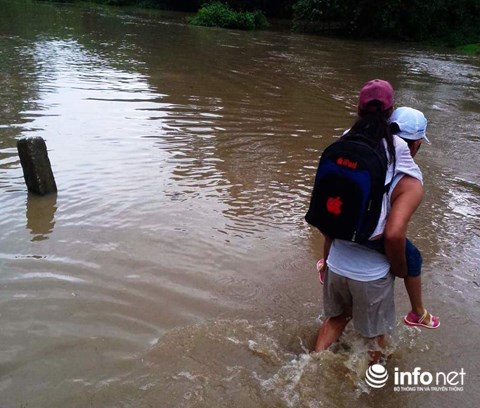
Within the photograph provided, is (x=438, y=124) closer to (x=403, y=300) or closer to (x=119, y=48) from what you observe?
(x=403, y=300)

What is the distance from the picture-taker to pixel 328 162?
270 centimetres

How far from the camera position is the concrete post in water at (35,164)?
5551mm

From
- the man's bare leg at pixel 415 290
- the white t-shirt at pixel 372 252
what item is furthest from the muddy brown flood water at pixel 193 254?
the white t-shirt at pixel 372 252

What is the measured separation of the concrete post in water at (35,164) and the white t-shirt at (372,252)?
12.6 feet

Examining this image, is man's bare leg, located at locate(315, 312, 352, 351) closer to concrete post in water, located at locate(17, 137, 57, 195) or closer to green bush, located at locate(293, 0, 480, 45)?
concrete post in water, located at locate(17, 137, 57, 195)

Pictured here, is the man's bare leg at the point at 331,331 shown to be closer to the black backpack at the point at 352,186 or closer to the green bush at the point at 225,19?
the black backpack at the point at 352,186

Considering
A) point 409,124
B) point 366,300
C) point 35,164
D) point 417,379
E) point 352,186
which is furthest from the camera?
point 35,164

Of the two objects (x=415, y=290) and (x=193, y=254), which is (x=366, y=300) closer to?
(x=415, y=290)

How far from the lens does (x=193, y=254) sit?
4750mm

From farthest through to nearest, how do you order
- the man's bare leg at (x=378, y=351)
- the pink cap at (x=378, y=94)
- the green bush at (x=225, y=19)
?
1. the green bush at (x=225, y=19)
2. the man's bare leg at (x=378, y=351)
3. the pink cap at (x=378, y=94)

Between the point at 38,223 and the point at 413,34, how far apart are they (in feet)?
100

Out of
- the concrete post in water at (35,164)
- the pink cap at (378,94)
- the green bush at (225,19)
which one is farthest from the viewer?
the green bush at (225,19)

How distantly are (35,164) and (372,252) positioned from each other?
410cm

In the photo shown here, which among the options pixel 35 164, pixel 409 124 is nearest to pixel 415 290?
pixel 409 124
